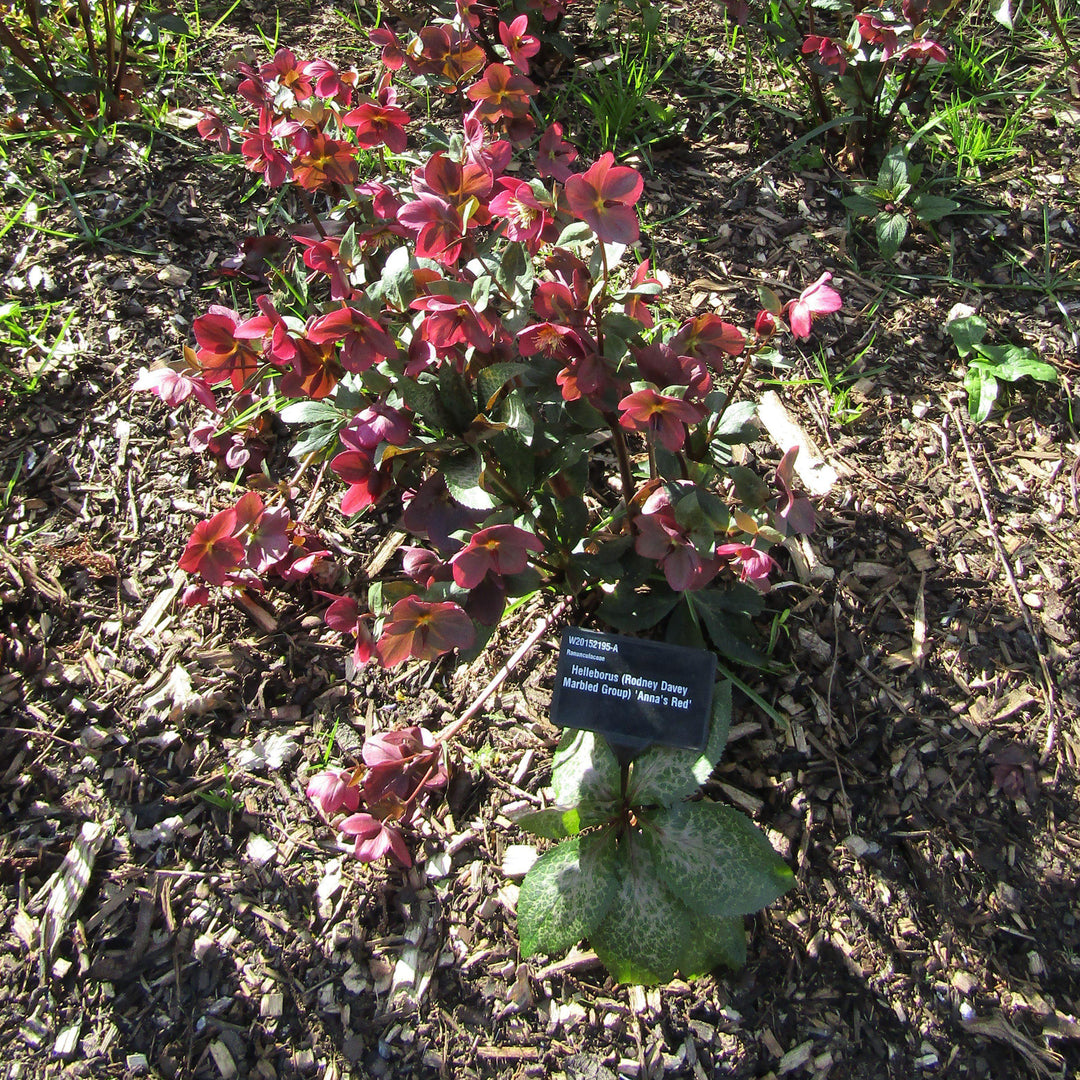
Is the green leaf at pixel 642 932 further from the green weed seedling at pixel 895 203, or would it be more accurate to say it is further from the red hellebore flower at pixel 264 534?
the green weed seedling at pixel 895 203

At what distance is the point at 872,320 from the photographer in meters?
2.33

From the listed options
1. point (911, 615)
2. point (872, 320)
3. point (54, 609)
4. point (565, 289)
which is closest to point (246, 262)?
point (54, 609)

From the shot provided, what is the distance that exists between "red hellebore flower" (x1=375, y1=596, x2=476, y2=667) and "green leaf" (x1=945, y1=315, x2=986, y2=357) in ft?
5.43

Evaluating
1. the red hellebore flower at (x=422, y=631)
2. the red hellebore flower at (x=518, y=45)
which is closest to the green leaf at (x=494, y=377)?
the red hellebore flower at (x=422, y=631)

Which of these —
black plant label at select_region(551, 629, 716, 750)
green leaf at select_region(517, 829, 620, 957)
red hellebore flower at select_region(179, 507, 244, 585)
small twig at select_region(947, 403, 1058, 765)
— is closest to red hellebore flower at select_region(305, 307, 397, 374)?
red hellebore flower at select_region(179, 507, 244, 585)

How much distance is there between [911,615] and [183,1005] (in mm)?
1690

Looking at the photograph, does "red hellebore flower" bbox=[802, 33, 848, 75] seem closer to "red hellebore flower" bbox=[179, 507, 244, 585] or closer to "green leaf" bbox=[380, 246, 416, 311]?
"green leaf" bbox=[380, 246, 416, 311]

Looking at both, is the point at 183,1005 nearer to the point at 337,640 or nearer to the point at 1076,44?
the point at 337,640

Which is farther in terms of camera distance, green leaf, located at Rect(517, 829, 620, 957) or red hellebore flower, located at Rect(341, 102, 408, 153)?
red hellebore flower, located at Rect(341, 102, 408, 153)

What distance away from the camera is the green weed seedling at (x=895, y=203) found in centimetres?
233

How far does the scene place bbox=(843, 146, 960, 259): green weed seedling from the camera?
2.33 metres

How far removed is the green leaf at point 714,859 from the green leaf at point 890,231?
170 cm

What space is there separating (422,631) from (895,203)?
6.60 feet

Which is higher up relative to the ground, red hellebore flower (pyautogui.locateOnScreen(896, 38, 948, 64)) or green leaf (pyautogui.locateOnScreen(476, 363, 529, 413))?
red hellebore flower (pyautogui.locateOnScreen(896, 38, 948, 64))
